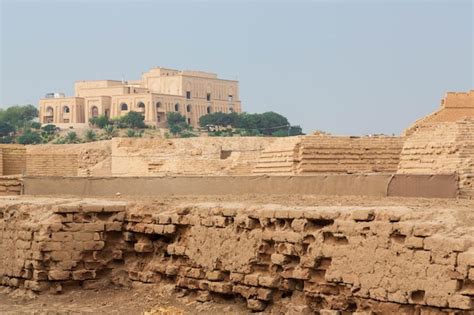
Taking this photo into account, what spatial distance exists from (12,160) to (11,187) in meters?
19.1

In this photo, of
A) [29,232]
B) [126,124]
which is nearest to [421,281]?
[29,232]

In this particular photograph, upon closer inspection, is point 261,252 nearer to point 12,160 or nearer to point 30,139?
point 12,160

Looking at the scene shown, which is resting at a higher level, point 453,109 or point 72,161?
point 453,109

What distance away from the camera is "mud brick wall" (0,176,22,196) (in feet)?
53.6

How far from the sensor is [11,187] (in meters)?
16.5

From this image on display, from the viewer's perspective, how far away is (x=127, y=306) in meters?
11.0

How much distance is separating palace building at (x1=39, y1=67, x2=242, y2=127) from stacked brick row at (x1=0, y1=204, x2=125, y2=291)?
320 feet

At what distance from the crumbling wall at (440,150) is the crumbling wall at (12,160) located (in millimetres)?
15207

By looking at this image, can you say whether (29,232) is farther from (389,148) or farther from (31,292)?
(389,148)

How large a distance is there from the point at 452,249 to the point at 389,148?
18.1m

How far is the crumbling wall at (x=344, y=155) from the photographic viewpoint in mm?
24547

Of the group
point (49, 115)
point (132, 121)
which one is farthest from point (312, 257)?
point (49, 115)

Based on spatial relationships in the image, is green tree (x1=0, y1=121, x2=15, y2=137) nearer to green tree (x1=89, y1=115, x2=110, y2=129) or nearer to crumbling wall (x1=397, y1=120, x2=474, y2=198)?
green tree (x1=89, y1=115, x2=110, y2=129)

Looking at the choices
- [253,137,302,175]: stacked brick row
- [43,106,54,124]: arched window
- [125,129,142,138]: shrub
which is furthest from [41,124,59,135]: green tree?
[253,137,302,175]: stacked brick row
